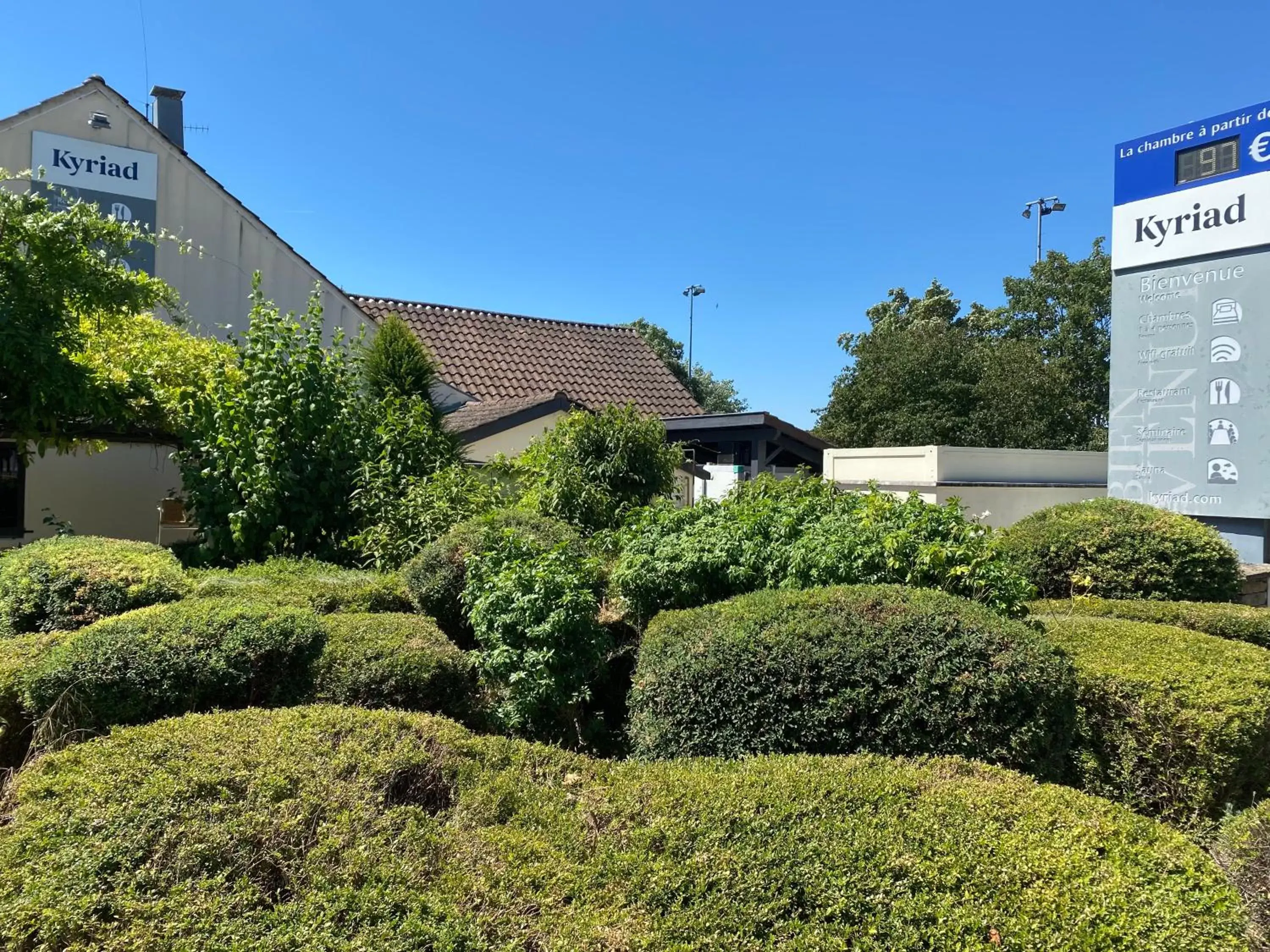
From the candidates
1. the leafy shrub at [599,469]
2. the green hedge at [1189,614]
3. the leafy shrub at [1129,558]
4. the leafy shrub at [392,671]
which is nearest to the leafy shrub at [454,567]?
the leafy shrub at [392,671]

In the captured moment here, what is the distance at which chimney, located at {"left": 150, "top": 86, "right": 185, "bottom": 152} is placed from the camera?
15141mm

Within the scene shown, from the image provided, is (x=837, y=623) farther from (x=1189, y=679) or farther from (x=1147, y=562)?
(x=1147, y=562)

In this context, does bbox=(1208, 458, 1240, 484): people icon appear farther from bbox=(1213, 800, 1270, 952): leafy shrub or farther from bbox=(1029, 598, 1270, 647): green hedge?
bbox=(1213, 800, 1270, 952): leafy shrub

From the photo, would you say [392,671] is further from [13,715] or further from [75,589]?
[75,589]

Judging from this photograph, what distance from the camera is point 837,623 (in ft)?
12.7

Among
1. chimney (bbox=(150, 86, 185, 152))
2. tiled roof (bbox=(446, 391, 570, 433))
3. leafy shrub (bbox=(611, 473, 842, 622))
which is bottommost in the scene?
leafy shrub (bbox=(611, 473, 842, 622))

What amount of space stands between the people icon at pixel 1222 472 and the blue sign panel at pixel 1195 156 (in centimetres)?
378

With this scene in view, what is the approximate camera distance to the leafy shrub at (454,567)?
5871 mm

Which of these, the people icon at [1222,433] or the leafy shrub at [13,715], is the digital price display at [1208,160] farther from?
the leafy shrub at [13,715]

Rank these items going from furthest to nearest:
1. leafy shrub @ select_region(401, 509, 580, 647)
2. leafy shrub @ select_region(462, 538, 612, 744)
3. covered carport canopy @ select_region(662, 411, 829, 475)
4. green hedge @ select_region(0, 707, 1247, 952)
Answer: covered carport canopy @ select_region(662, 411, 829, 475) < leafy shrub @ select_region(401, 509, 580, 647) < leafy shrub @ select_region(462, 538, 612, 744) < green hedge @ select_region(0, 707, 1247, 952)

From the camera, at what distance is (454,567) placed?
594 cm

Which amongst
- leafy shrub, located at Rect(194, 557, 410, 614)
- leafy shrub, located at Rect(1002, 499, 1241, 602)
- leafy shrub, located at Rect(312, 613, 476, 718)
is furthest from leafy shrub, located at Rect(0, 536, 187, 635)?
leafy shrub, located at Rect(1002, 499, 1241, 602)

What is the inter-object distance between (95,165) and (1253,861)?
1538cm

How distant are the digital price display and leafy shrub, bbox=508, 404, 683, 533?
8.59 m
